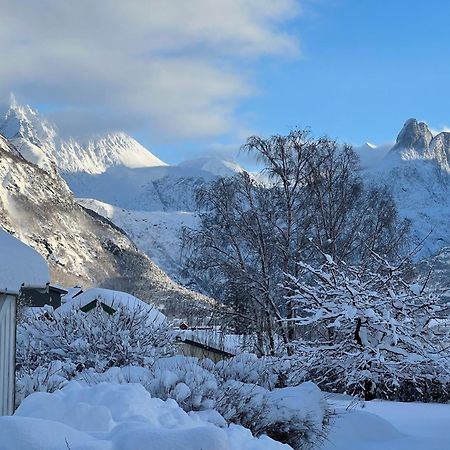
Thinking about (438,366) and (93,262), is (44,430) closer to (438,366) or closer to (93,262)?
(438,366)

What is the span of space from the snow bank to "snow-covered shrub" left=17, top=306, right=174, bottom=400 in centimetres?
565

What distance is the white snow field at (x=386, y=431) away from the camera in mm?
7676

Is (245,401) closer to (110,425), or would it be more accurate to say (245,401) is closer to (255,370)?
(255,370)

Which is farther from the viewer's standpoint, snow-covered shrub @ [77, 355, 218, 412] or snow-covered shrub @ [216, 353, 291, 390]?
snow-covered shrub @ [216, 353, 291, 390]

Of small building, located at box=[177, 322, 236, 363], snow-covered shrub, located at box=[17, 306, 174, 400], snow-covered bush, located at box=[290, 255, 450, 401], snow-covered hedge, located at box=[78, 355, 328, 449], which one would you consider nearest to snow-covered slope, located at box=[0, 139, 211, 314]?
small building, located at box=[177, 322, 236, 363]

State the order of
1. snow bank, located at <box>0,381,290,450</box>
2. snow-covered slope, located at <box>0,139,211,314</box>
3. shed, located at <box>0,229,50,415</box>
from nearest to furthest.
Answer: snow bank, located at <box>0,381,290,450</box>
shed, located at <box>0,229,50,415</box>
snow-covered slope, located at <box>0,139,211,314</box>

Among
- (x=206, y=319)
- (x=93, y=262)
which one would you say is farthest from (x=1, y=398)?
(x=93, y=262)

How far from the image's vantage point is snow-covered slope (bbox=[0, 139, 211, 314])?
112 m

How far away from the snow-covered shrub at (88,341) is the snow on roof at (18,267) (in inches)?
157

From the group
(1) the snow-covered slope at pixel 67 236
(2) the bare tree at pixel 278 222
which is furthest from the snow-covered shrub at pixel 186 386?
(1) the snow-covered slope at pixel 67 236

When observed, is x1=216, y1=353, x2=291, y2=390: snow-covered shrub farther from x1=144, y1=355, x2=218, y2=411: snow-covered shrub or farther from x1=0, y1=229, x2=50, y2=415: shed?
x1=0, y1=229, x2=50, y2=415: shed

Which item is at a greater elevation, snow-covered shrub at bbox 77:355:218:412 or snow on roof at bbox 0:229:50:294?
snow on roof at bbox 0:229:50:294

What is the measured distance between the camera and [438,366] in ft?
32.0

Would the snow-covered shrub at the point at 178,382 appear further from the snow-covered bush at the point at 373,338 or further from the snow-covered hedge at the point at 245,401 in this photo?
the snow-covered bush at the point at 373,338
